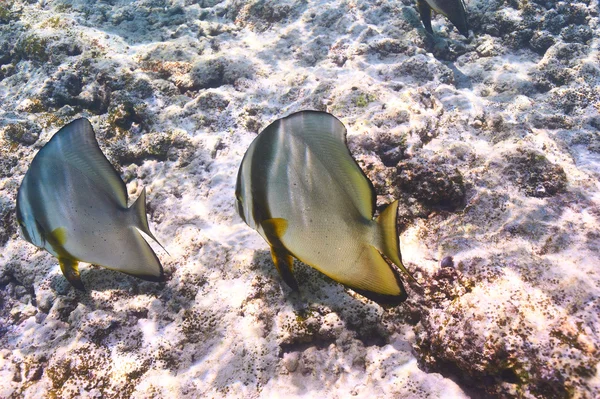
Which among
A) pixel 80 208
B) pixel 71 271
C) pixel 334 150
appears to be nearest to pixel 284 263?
pixel 334 150

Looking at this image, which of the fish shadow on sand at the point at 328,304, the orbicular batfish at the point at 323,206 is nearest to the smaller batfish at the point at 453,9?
the orbicular batfish at the point at 323,206

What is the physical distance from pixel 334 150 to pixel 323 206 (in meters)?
0.26

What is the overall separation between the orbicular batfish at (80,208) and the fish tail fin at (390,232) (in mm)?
1384

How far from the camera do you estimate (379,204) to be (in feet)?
8.54

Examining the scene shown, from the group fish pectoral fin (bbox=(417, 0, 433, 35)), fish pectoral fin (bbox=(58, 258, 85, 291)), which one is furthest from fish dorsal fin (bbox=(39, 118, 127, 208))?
fish pectoral fin (bbox=(417, 0, 433, 35))

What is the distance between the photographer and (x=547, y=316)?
5.76 ft

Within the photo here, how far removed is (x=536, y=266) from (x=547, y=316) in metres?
0.39

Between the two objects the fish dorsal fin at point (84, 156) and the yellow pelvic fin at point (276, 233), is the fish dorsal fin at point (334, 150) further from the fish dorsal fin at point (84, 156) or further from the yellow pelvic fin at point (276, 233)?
the fish dorsal fin at point (84, 156)

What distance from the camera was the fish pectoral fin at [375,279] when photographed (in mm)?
1460

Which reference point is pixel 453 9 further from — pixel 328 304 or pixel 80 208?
pixel 80 208

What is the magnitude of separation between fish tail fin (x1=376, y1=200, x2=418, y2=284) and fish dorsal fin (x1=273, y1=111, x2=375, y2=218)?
9cm

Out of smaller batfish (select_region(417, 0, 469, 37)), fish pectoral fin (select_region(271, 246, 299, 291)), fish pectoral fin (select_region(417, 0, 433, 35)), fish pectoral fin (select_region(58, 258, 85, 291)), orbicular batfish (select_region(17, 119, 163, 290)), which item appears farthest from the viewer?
fish pectoral fin (select_region(417, 0, 433, 35))

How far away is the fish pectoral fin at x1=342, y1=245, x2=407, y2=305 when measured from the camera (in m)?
1.46

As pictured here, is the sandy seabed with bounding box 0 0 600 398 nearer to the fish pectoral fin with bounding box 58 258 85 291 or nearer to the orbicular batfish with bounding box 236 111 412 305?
the fish pectoral fin with bounding box 58 258 85 291
